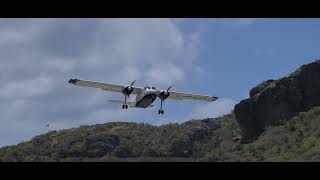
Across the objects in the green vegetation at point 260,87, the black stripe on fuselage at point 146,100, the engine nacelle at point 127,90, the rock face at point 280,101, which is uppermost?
the green vegetation at point 260,87

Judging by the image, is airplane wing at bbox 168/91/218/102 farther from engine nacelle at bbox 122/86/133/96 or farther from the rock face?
the rock face

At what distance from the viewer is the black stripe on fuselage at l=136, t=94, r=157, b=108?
61.1 meters

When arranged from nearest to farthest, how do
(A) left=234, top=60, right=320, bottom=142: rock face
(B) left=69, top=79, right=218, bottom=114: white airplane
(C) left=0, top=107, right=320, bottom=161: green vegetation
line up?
(B) left=69, top=79, right=218, bottom=114: white airplane
(A) left=234, top=60, right=320, bottom=142: rock face
(C) left=0, top=107, right=320, bottom=161: green vegetation

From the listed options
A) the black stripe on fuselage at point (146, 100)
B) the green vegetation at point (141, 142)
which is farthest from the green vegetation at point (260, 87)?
the black stripe on fuselage at point (146, 100)

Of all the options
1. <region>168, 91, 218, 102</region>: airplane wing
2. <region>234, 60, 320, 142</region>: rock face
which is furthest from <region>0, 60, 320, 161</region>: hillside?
<region>168, 91, 218, 102</region>: airplane wing

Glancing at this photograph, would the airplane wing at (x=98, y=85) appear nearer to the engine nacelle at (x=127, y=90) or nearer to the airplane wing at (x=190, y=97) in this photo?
the engine nacelle at (x=127, y=90)

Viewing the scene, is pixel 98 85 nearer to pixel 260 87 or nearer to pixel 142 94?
pixel 142 94

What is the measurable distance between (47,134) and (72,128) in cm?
909

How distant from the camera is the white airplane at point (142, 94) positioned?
60812 mm
